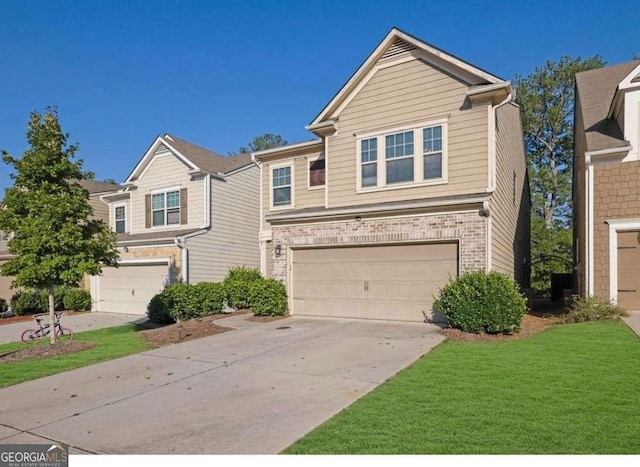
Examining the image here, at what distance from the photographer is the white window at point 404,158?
12.6m

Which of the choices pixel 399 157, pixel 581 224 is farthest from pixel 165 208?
pixel 581 224

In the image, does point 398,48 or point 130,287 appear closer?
point 398,48

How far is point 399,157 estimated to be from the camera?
43.3 ft

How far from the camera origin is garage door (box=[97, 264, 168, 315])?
18578 millimetres

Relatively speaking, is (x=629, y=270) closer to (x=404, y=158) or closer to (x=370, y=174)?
(x=404, y=158)

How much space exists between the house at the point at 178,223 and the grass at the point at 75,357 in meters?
6.06

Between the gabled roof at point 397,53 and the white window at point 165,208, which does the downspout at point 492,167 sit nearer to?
the gabled roof at point 397,53

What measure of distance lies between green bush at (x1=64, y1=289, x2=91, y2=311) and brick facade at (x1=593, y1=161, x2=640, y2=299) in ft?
66.0

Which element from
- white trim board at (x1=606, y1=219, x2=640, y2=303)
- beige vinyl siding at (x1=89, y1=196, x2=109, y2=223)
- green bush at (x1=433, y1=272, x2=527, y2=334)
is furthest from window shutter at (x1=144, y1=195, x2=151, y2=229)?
white trim board at (x1=606, y1=219, x2=640, y2=303)

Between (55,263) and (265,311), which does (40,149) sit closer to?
(55,263)

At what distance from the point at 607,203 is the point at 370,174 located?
261 inches

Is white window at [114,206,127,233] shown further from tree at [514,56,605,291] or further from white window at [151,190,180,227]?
tree at [514,56,605,291]

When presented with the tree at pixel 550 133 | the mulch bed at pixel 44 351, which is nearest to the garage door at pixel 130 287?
the mulch bed at pixel 44 351

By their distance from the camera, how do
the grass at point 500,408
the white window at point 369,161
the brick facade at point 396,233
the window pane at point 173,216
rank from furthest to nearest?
the window pane at point 173,216 → the white window at point 369,161 → the brick facade at point 396,233 → the grass at point 500,408
